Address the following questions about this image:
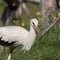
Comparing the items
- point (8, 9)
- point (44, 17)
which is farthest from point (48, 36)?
point (8, 9)

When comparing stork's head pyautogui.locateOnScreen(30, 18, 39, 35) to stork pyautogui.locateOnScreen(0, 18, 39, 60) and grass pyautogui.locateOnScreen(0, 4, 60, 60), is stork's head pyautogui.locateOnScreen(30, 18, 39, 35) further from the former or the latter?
grass pyautogui.locateOnScreen(0, 4, 60, 60)

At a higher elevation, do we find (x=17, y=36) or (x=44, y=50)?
(x=17, y=36)

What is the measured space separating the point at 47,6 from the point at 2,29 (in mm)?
3809

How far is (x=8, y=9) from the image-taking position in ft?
58.2

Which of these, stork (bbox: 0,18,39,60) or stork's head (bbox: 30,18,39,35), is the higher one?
stork's head (bbox: 30,18,39,35)

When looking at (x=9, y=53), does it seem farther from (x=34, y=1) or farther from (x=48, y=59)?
(x=34, y=1)

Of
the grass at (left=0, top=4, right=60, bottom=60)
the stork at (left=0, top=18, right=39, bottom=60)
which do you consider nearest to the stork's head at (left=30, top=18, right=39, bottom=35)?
the stork at (left=0, top=18, right=39, bottom=60)

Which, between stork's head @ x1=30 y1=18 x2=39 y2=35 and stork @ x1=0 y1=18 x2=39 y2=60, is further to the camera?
stork @ x1=0 y1=18 x2=39 y2=60

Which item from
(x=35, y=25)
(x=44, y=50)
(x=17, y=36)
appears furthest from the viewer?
(x=44, y=50)

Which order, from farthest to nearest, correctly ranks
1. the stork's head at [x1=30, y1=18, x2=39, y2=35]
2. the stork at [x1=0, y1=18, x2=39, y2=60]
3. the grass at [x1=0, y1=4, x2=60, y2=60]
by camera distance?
the grass at [x1=0, y1=4, x2=60, y2=60]
the stork at [x1=0, y1=18, x2=39, y2=60]
the stork's head at [x1=30, y1=18, x2=39, y2=35]

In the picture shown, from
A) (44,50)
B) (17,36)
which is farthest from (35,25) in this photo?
(44,50)

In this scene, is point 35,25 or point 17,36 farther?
point 17,36

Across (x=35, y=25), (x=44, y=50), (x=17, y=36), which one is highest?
(x=35, y=25)

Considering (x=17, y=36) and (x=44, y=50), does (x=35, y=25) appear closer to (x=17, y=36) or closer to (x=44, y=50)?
(x=17, y=36)
